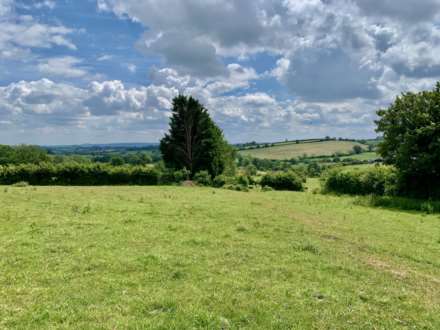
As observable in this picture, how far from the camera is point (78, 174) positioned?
32875 mm

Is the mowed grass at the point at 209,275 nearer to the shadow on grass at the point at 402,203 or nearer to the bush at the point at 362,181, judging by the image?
the shadow on grass at the point at 402,203

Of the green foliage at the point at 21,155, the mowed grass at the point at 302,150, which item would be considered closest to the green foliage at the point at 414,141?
the green foliage at the point at 21,155

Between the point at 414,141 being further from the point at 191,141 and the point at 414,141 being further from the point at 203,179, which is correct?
the point at 191,141

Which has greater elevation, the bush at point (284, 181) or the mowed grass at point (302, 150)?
the mowed grass at point (302, 150)

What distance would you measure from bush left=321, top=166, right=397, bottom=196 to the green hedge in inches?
741

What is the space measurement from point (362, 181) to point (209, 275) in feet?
77.5

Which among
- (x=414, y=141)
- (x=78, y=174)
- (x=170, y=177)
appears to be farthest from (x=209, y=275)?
(x=78, y=174)

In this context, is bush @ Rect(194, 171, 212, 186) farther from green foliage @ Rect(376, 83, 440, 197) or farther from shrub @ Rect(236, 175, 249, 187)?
green foliage @ Rect(376, 83, 440, 197)

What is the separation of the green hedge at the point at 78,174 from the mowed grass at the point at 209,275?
21253 millimetres

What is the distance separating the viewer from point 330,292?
6062mm

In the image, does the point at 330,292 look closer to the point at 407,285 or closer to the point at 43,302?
the point at 407,285

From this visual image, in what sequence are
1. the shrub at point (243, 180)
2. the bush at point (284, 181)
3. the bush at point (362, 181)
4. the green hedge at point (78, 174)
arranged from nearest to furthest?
the bush at point (362, 181)
the green hedge at point (78, 174)
the bush at point (284, 181)
the shrub at point (243, 180)

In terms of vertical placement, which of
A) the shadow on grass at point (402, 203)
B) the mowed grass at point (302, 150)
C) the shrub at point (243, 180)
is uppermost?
the mowed grass at point (302, 150)

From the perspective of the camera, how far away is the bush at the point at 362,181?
24703mm
